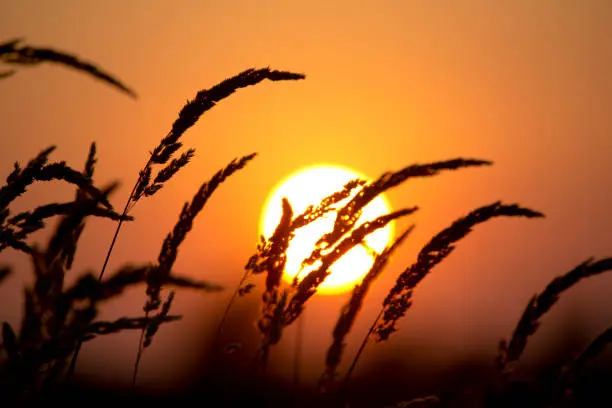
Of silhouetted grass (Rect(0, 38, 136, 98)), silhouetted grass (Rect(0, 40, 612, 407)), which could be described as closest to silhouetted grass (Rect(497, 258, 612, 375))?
silhouetted grass (Rect(0, 40, 612, 407))

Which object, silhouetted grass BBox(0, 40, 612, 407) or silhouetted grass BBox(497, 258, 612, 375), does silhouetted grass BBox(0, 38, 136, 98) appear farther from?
silhouetted grass BBox(497, 258, 612, 375)

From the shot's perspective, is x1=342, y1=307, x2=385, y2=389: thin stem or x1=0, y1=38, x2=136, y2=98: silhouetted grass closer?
x1=0, y1=38, x2=136, y2=98: silhouetted grass

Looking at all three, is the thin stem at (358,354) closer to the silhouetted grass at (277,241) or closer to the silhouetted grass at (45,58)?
the silhouetted grass at (277,241)

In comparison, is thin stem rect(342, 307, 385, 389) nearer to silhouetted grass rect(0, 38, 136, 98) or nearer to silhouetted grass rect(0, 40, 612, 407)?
silhouetted grass rect(0, 40, 612, 407)

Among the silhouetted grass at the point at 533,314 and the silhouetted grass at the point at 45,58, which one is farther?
the silhouetted grass at the point at 533,314

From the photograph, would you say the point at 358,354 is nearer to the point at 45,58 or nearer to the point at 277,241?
the point at 277,241

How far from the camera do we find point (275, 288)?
3.09m

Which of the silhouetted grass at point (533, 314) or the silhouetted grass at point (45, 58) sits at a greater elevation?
the silhouetted grass at point (45, 58)

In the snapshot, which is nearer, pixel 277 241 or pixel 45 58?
pixel 45 58

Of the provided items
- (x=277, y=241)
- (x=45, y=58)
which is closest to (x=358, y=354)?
(x=277, y=241)

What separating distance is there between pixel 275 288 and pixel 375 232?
1.48ft

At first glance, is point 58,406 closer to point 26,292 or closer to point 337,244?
point 26,292

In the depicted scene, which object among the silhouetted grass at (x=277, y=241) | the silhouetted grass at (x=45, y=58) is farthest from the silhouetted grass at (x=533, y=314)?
the silhouetted grass at (x=45, y=58)

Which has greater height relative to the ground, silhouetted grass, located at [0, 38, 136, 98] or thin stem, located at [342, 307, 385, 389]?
silhouetted grass, located at [0, 38, 136, 98]
